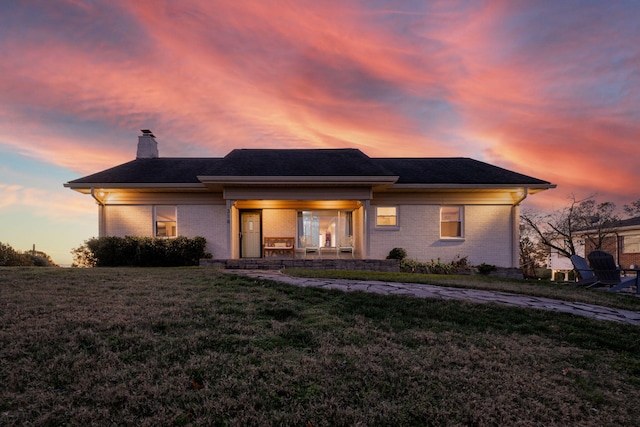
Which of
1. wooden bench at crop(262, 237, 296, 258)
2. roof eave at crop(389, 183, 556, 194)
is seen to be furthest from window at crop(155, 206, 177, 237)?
roof eave at crop(389, 183, 556, 194)

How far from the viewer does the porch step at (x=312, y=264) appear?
11.6 m

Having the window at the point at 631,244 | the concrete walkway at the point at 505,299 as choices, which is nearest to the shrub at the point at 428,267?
the concrete walkway at the point at 505,299

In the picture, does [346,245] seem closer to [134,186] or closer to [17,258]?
[134,186]

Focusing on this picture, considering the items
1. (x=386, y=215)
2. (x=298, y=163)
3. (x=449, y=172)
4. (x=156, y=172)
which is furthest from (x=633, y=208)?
(x=156, y=172)

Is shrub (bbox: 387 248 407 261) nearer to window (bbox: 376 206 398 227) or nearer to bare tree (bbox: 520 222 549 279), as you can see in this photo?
window (bbox: 376 206 398 227)

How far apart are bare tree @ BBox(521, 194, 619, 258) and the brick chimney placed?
21670 mm

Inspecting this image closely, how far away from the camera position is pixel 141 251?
457 inches

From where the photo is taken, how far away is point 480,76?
12125mm

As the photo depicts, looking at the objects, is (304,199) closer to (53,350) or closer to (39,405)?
(53,350)

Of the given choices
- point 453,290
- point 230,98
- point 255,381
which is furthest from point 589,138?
point 255,381

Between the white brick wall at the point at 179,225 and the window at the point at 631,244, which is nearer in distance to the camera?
the white brick wall at the point at 179,225

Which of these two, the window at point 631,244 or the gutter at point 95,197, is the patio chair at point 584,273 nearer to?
the gutter at point 95,197

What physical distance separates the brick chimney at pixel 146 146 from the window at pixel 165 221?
13.3ft

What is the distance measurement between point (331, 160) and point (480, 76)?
21.4ft
